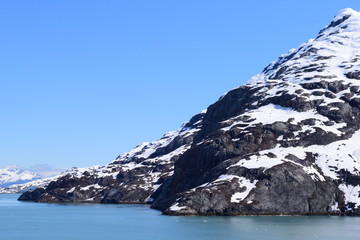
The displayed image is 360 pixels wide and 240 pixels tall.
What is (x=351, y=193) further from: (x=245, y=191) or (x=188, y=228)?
(x=188, y=228)

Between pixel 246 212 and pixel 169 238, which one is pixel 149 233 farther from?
pixel 246 212

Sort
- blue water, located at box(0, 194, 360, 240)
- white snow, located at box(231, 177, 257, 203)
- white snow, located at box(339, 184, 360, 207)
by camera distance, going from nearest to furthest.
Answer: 1. blue water, located at box(0, 194, 360, 240)
2. white snow, located at box(231, 177, 257, 203)
3. white snow, located at box(339, 184, 360, 207)

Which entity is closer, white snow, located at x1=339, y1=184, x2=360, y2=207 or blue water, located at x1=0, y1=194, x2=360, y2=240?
blue water, located at x1=0, y1=194, x2=360, y2=240

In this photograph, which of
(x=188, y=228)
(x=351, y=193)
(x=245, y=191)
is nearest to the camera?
(x=188, y=228)

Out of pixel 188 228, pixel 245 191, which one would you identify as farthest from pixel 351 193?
pixel 188 228

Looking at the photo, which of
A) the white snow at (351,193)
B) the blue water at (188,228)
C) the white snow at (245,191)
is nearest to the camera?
the blue water at (188,228)

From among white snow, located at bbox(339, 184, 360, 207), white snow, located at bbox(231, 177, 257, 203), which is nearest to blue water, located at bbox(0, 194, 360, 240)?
white snow, located at bbox(231, 177, 257, 203)

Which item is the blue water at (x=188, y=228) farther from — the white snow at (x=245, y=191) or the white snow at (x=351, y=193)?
the white snow at (x=351, y=193)

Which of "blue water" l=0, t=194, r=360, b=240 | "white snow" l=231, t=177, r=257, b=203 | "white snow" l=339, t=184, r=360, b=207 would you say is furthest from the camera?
"white snow" l=339, t=184, r=360, b=207

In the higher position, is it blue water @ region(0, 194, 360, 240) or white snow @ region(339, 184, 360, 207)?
white snow @ region(339, 184, 360, 207)

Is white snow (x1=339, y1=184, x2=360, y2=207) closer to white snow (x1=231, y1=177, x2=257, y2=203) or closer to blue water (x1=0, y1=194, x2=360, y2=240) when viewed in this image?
blue water (x1=0, y1=194, x2=360, y2=240)

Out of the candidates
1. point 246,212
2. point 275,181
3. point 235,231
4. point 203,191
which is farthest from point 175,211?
point 235,231

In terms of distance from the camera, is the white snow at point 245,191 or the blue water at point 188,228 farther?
the white snow at point 245,191

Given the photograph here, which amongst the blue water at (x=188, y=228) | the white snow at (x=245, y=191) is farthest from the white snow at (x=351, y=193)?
the white snow at (x=245, y=191)
